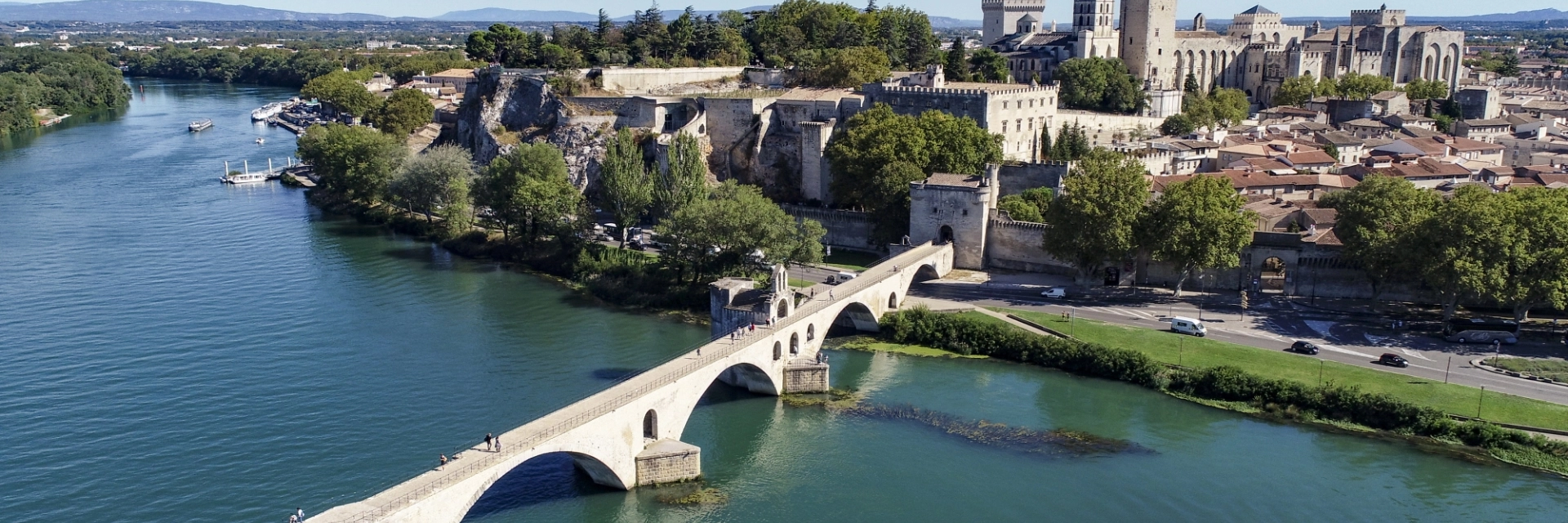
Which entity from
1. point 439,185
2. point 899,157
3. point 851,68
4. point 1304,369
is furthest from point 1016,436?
point 439,185

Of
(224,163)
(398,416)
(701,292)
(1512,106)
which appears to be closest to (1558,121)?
(1512,106)

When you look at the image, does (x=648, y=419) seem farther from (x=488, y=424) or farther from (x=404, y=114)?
(x=404, y=114)

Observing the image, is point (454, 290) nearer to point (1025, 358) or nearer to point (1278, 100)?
point (1025, 358)

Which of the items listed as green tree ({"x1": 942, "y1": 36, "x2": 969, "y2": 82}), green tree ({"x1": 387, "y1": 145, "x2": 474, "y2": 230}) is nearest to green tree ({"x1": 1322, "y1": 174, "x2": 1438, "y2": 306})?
green tree ({"x1": 942, "y1": 36, "x2": 969, "y2": 82})

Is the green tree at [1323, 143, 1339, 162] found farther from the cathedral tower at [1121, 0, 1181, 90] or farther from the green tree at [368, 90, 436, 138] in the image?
the green tree at [368, 90, 436, 138]

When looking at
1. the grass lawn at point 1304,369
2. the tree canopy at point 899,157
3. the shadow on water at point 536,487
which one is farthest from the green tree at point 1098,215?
the shadow on water at point 536,487
